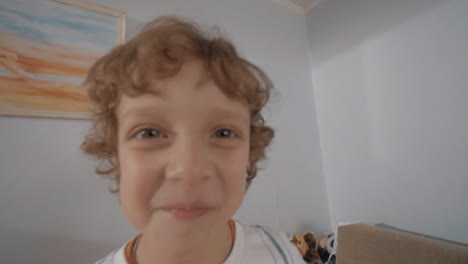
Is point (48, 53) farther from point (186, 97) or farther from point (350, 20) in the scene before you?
point (350, 20)

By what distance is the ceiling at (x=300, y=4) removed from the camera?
4.75ft

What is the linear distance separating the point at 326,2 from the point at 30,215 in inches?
73.9

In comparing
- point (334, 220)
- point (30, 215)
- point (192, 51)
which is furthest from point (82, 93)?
point (334, 220)

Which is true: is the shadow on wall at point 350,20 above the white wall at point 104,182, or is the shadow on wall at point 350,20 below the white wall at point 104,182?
above

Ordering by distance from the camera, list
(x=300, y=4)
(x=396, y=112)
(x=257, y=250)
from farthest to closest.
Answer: (x=300, y=4) < (x=396, y=112) < (x=257, y=250)

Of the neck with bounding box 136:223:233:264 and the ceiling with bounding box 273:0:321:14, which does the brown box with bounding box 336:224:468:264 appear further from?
the ceiling with bounding box 273:0:321:14

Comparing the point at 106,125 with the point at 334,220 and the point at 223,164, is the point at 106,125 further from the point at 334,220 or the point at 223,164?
the point at 334,220

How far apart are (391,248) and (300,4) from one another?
5.08 feet

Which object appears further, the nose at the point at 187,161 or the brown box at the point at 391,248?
the brown box at the point at 391,248

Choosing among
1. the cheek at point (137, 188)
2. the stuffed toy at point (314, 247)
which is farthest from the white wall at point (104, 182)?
the cheek at point (137, 188)

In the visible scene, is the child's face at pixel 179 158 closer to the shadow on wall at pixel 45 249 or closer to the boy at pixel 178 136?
the boy at pixel 178 136

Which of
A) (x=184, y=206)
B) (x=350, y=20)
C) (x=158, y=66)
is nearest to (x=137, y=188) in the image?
(x=184, y=206)

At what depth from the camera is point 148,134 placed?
30 centimetres

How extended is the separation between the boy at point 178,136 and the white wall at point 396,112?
984 millimetres
